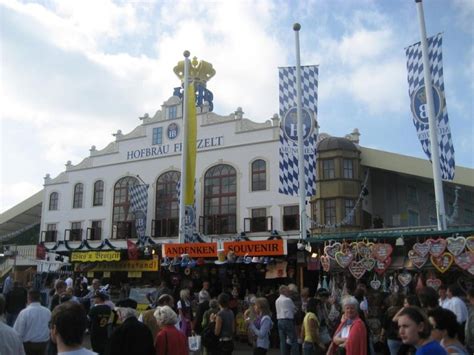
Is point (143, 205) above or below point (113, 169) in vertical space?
below

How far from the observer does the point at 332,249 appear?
1345 centimetres

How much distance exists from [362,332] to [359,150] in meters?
20.4

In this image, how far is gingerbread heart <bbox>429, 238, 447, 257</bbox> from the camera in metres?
11.8

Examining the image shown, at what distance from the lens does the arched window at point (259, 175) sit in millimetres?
28391

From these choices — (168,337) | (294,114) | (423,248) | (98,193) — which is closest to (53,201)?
Result: (98,193)

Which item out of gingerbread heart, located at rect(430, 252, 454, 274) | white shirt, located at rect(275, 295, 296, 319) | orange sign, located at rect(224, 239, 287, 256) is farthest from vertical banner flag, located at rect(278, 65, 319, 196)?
white shirt, located at rect(275, 295, 296, 319)

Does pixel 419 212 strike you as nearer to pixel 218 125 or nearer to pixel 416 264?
pixel 218 125

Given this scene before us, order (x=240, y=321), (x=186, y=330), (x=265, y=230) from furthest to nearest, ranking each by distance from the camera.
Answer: (x=265, y=230) → (x=240, y=321) → (x=186, y=330)

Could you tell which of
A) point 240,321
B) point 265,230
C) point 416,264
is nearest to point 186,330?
point 240,321

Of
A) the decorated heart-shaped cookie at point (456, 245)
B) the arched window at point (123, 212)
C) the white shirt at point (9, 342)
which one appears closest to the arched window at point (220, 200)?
the arched window at point (123, 212)

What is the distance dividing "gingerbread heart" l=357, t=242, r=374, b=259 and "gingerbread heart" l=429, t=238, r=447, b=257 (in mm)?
1494

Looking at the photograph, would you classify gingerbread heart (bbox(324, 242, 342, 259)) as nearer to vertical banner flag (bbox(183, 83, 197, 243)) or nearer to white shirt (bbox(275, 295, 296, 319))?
white shirt (bbox(275, 295, 296, 319))

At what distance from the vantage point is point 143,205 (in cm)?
3055

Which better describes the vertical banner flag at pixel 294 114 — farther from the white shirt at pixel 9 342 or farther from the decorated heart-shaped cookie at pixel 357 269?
the white shirt at pixel 9 342
